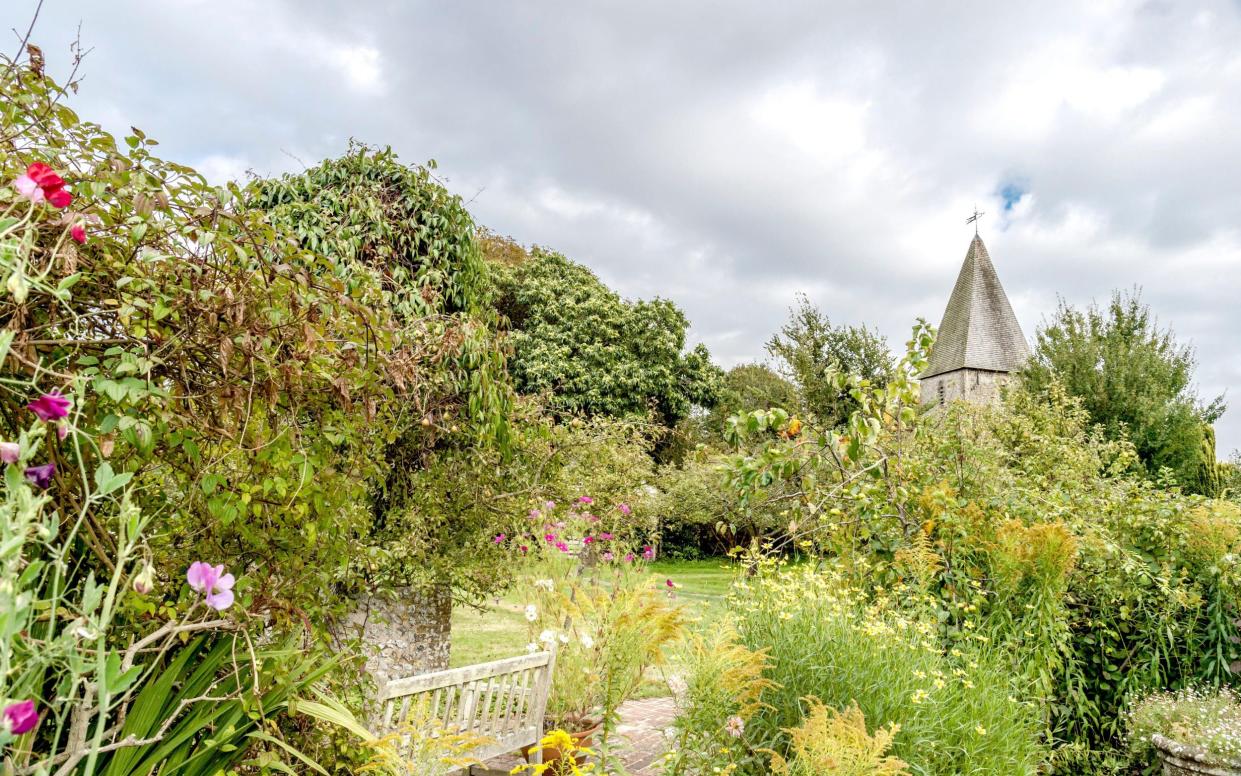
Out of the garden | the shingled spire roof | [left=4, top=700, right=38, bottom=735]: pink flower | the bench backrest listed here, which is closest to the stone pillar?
the garden

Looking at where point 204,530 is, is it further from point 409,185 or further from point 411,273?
point 409,185

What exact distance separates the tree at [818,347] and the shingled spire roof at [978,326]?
40.7 ft

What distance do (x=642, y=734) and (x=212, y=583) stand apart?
4714 millimetres

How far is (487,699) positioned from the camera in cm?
352

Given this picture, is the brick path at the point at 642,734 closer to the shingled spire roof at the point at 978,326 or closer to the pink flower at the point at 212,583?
the pink flower at the point at 212,583

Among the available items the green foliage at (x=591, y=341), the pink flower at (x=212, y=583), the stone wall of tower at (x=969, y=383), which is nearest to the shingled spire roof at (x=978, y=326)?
the stone wall of tower at (x=969, y=383)

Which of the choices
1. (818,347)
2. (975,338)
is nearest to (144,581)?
(818,347)

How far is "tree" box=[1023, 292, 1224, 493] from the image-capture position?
49.1ft

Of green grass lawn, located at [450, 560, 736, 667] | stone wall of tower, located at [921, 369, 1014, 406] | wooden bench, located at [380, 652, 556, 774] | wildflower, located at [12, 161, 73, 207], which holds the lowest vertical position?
green grass lawn, located at [450, 560, 736, 667]

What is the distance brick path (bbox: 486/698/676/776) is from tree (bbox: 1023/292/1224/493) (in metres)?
12.1

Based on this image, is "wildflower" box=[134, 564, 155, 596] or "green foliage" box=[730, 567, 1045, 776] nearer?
"wildflower" box=[134, 564, 155, 596]

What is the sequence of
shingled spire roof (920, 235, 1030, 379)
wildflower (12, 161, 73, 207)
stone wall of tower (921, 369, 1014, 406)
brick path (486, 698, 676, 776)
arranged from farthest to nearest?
shingled spire roof (920, 235, 1030, 379)
stone wall of tower (921, 369, 1014, 406)
brick path (486, 698, 676, 776)
wildflower (12, 161, 73, 207)

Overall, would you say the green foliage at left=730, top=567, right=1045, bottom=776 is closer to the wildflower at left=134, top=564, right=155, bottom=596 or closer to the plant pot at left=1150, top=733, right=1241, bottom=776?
the plant pot at left=1150, top=733, right=1241, bottom=776

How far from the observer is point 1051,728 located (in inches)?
170
